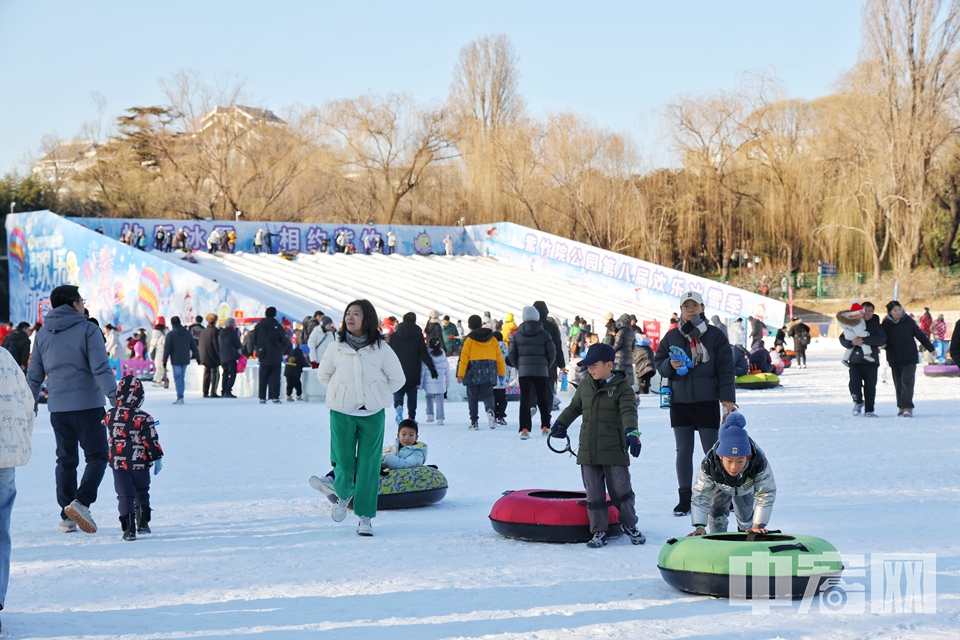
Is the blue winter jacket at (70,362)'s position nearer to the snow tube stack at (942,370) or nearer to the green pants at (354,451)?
the green pants at (354,451)

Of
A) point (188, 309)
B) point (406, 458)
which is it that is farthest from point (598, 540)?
point (188, 309)

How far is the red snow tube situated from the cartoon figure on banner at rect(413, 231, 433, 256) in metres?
37.0

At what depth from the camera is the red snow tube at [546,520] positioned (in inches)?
241

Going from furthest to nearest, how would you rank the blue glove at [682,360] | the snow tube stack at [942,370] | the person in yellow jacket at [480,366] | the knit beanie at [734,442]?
the snow tube stack at [942,370]
the person in yellow jacket at [480,366]
the blue glove at [682,360]
the knit beanie at [734,442]

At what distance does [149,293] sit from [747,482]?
28508 millimetres

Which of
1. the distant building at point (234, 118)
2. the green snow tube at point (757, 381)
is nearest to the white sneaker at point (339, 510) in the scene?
the green snow tube at point (757, 381)

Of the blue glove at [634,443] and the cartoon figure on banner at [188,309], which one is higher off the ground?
the cartoon figure on banner at [188,309]

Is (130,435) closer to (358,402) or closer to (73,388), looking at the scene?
(73,388)

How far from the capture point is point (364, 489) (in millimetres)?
6480

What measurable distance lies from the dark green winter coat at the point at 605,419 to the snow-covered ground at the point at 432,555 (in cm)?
54

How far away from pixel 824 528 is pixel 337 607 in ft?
10.4

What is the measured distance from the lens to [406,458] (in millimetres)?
7938

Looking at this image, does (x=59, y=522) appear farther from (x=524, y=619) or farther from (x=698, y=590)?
(x=698, y=590)

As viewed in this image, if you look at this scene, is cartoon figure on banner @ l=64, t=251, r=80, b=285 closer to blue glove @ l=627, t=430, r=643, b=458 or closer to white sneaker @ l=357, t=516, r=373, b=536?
white sneaker @ l=357, t=516, r=373, b=536
